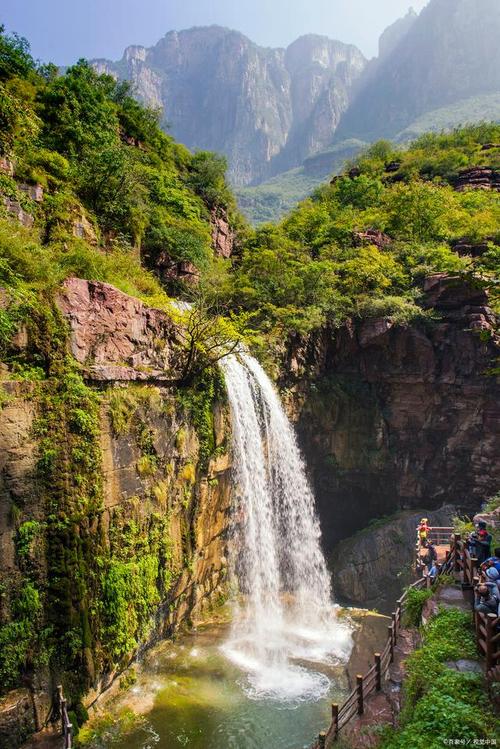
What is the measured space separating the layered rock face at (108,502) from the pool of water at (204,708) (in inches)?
31.5

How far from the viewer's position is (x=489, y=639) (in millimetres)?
6352

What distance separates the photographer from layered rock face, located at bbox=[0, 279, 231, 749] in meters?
8.56

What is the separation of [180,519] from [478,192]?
31359 millimetres

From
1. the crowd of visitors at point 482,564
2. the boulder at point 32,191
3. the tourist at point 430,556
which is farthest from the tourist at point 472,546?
the boulder at point 32,191

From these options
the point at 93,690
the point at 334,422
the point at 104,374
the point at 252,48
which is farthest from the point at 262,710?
the point at 252,48

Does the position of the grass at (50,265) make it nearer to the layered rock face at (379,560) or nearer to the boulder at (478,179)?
the layered rock face at (379,560)

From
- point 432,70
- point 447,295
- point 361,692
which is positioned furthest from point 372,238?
point 432,70

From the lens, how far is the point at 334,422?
2177 cm

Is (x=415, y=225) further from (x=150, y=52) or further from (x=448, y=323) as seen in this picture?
(x=150, y=52)

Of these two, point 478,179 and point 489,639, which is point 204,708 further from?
point 478,179

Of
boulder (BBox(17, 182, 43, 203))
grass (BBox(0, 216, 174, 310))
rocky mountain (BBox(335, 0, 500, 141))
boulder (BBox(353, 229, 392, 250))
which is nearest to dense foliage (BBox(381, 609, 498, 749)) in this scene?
grass (BBox(0, 216, 174, 310))

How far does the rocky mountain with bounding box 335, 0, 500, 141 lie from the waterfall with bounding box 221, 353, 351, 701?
103693mm

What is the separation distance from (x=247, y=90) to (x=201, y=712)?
553ft

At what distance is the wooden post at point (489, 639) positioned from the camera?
6.34m
